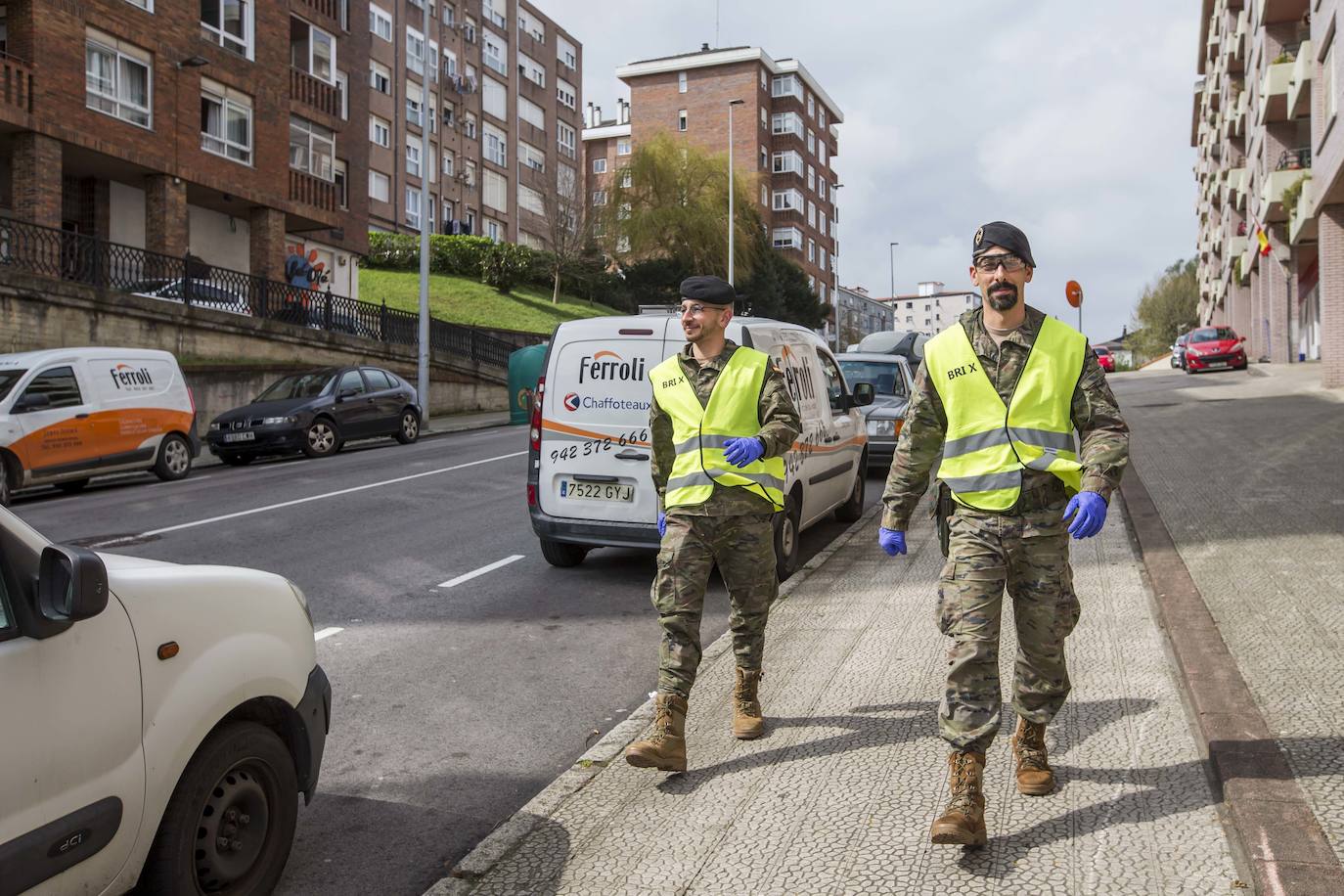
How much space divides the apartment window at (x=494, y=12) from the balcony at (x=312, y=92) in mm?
26226

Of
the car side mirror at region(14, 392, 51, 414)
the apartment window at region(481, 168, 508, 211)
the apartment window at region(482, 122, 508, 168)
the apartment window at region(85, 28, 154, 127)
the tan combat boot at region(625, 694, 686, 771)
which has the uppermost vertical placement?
the apartment window at region(482, 122, 508, 168)

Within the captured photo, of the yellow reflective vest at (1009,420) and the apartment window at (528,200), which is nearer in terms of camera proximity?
the yellow reflective vest at (1009,420)

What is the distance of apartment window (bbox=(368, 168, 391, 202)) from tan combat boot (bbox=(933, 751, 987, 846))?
4917 cm

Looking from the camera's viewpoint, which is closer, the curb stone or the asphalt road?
the curb stone

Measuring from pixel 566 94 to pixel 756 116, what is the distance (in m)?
15.1

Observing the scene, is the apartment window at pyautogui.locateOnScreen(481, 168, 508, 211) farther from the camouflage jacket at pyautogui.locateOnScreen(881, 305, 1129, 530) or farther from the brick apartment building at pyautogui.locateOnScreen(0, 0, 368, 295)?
the camouflage jacket at pyautogui.locateOnScreen(881, 305, 1129, 530)

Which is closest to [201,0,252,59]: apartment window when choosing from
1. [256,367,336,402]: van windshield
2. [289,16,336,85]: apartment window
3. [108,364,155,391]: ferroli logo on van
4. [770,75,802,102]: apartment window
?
[289,16,336,85]: apartment window

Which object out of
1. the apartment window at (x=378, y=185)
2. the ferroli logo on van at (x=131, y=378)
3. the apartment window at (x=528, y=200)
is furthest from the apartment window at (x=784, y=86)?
the ferroli logo on van at (x=131, y=378)

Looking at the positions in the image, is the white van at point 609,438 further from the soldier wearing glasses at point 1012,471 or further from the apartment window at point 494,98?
the apartment window at point 494,98

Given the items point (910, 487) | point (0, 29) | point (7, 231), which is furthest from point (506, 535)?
point (0, 29)

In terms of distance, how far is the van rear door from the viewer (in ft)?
26.4

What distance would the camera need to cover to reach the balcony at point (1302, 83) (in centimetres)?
2583

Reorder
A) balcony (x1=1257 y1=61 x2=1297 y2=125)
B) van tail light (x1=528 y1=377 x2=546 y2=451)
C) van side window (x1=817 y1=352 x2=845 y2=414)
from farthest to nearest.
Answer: balcony (x1=1257 y1=61 x2=1297 y2=125) < van side window (x1=817 y1=352 x2=845 y2=414) < van tail light (x1=528 y1=377 x2=546 y2=451)

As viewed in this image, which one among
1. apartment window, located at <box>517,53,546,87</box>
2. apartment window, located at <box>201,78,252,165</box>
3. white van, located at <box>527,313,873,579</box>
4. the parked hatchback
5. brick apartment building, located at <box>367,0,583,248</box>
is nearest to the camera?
white van, located at <box>527,313,873,579</box>
